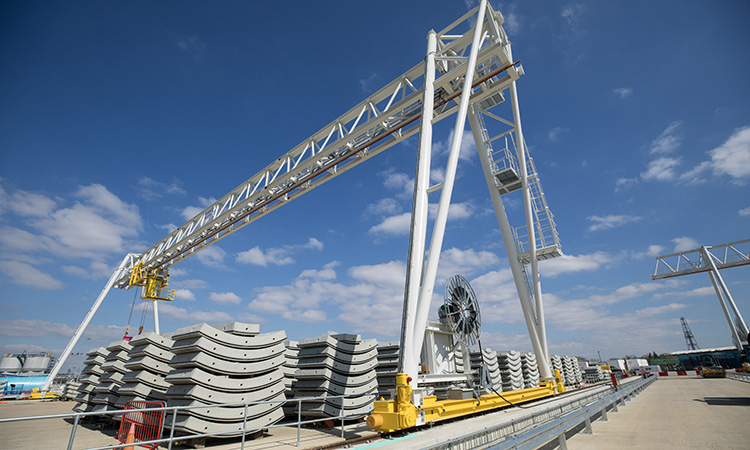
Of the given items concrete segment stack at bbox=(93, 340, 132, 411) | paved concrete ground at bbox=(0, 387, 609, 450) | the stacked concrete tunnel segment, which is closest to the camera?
paved concrete ground at bbox=(0, 387, 609, 450)

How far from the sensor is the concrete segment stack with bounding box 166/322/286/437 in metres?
6.84

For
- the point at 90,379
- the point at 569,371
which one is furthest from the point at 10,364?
the point at 569,371

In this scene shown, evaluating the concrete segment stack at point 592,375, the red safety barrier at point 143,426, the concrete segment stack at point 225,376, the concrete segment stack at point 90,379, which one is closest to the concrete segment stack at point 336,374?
the concrete segment stack at point 225,376

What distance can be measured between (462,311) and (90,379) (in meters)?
15.1

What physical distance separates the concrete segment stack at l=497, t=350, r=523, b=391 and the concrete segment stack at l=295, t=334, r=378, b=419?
12.4m

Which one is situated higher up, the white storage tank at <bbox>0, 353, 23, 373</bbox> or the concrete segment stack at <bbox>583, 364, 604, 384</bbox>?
the white storage tank at <bbox>0, 353, 23, 373</bbox>

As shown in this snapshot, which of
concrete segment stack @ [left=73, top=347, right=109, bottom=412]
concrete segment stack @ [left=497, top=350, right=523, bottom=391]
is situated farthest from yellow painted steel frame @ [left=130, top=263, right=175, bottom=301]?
concrete segment stack @ [left=497, top=350, right=523, bottom=391]

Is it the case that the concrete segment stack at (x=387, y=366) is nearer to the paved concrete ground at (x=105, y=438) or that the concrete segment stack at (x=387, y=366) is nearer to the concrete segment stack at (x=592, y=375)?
the paved concrete ground at (x=105, y=438)

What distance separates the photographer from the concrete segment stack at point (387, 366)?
12.6 meters

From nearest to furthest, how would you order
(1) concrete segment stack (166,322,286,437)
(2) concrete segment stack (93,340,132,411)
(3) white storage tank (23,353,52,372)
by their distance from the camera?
(1) concrete segment stack (166,322,286,437)
(2) concrete segment stack (93,340,132,411)
(3) white storage tank (23,353,52,372)

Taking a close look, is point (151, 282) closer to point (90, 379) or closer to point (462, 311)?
point (90, 379)

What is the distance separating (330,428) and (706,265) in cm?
4665

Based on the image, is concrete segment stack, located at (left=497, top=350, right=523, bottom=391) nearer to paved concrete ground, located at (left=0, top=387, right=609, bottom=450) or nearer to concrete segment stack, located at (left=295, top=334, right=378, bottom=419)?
paved concrete ground, located at (left=0, top=387, right=609, bottom=450)

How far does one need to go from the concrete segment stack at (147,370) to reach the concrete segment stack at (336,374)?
3816 millimetres
